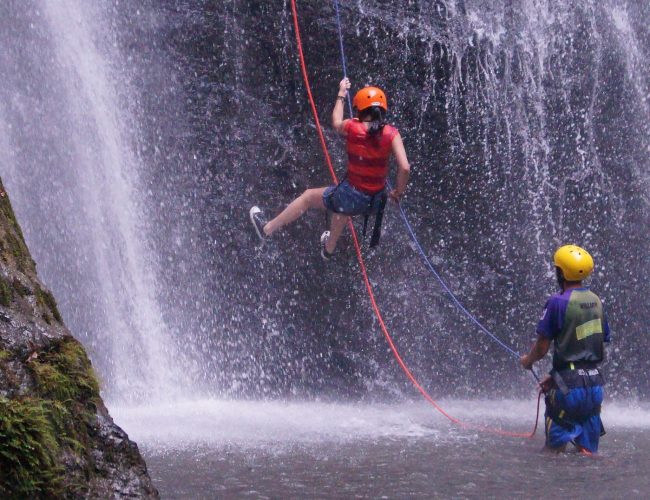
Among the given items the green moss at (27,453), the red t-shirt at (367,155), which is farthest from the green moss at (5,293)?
the red t-shirt at (367,155)

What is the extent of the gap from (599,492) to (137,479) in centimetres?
276

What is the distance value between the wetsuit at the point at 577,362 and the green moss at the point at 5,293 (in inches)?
153

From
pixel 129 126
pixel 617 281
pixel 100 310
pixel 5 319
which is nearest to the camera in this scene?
pixel 5 319

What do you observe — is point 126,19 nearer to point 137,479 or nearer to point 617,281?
point 617,281

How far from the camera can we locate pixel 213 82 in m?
11.4

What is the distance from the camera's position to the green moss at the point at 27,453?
322 cm

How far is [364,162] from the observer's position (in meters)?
7.49

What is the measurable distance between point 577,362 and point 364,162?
96.1 inches

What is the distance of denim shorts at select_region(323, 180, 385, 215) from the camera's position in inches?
299

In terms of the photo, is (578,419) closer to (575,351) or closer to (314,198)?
(575,351)

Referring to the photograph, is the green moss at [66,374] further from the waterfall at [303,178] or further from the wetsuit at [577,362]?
the waterfall at [303,178]

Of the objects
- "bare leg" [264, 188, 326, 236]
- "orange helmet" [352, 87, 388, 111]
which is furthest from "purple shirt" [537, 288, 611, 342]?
"bare leg" [264, 188, 326, 236]

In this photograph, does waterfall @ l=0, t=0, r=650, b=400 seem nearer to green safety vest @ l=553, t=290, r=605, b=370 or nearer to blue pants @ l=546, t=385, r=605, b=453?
blue pants @ l=546, t=385, r=605, b=453

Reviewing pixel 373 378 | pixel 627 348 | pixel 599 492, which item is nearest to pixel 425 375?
pixel 373 378
